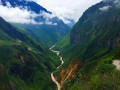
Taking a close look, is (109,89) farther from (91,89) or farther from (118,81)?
(91,89)

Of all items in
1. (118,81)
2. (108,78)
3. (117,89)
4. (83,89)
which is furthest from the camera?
(83,89)

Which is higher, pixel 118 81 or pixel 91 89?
pixel 118 81

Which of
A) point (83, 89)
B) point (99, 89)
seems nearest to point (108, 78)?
point (99, 89)

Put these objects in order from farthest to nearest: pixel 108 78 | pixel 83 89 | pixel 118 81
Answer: pixel 83 89 → pixel 108 78 → pixel 118 81

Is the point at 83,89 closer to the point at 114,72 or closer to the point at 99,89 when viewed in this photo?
the point at 99,89

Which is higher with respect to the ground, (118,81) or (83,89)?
(118,81)

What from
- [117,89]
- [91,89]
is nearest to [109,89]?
[117,89]

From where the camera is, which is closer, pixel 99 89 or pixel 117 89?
pixel 117 89

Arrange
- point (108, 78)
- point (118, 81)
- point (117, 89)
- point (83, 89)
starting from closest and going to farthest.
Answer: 1. point (117, 89)
2. point (118, 81)
3. point (108, 78)
4. point (83, 89)

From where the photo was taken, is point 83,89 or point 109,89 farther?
point 83,89
